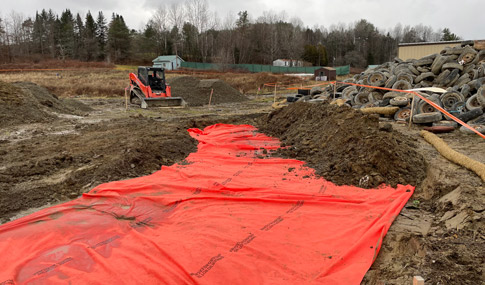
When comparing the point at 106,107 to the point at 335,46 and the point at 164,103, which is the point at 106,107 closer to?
the point at 164,103

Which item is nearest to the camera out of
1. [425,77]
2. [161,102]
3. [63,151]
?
[63,151]

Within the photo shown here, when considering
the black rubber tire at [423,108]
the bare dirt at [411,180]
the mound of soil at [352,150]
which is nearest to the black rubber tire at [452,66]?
the black rubber tire at [423,108]

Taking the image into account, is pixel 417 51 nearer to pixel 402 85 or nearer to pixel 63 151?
pixel 402 85

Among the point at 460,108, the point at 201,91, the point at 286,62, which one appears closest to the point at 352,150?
the point at 460,108

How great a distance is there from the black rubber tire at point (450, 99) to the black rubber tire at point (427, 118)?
1606 mm

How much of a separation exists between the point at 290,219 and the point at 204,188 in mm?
1885

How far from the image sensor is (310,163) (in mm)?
7836

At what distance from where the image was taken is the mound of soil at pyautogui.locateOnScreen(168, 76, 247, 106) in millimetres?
23798

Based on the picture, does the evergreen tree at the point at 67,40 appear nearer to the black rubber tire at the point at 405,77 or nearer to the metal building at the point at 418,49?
A: the metal building at the point at 418,49

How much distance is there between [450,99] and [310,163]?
6901mm

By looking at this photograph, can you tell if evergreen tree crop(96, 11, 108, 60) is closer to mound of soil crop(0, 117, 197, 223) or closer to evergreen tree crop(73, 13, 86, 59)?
evergreen tree crop(73, 13, 86, 59)

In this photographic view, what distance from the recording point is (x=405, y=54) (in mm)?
24703

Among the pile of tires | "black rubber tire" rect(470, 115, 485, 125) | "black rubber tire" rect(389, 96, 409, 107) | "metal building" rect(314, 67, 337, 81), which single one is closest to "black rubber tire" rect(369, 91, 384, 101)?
the pile of tires

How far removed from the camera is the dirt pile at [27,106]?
41.9 ft
